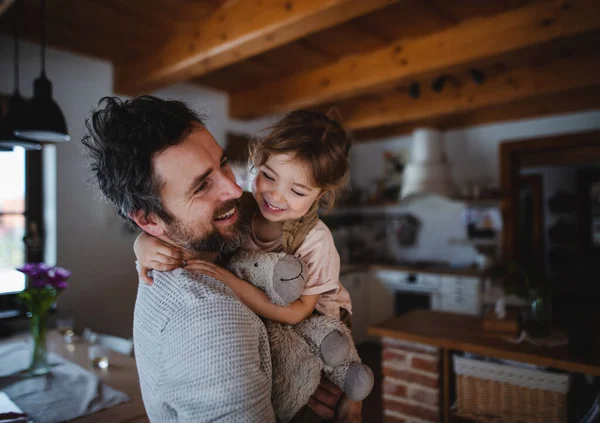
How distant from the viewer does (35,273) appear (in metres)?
1.70

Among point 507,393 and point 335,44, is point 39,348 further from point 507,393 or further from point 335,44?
point 335,44

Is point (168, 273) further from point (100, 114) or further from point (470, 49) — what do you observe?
point (470, 49)

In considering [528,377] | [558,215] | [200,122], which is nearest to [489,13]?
[528,377]

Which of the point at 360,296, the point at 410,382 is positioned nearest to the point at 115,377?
the point at 410,382

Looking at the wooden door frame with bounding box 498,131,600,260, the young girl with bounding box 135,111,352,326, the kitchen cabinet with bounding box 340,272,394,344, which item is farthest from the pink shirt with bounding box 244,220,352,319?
the wooden door frame with bounding box 498,131,600,260

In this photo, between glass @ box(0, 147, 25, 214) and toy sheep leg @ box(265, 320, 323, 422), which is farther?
glass @ box(0, 147, 25, 214)

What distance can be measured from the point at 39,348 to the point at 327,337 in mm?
1453

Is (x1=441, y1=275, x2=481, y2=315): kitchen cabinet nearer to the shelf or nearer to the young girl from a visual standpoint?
the shelf

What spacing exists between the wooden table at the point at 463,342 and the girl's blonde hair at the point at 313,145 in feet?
4.03

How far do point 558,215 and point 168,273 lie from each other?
7024 mm

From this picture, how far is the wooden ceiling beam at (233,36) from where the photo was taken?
1926mm

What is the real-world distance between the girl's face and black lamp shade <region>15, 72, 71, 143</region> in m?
1.14

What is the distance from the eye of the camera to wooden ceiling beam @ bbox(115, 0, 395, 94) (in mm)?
1926

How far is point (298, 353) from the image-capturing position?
2.62 feet
